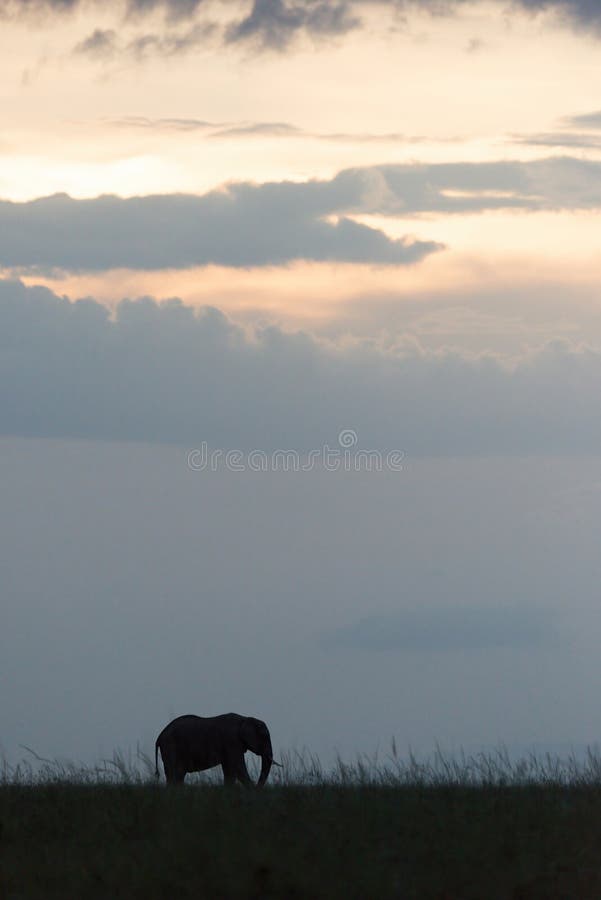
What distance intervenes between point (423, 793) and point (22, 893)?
19.1 feet

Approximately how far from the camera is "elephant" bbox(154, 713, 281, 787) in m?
21.8

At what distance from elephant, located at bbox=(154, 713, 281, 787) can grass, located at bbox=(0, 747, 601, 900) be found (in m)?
5.21

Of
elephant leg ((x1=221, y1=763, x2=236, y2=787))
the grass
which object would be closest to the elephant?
elephant leg ((x1=221, y1=763, x2=236, y2=787))

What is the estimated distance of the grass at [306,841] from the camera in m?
11.0

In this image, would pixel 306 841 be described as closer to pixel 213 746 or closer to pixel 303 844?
pixel 303 844

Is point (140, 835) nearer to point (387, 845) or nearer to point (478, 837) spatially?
point (387, 845)

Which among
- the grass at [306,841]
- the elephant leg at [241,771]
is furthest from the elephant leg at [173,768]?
the grass at [306,841]

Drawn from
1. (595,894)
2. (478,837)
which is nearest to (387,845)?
(478,837)

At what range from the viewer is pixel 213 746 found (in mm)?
21844

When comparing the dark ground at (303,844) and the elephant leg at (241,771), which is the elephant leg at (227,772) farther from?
the dark ground at (303,844)

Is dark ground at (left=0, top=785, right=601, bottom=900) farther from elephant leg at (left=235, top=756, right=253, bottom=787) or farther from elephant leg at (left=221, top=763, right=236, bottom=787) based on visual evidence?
elephant leg at (left=235, top=756, right=253, bottom=787)

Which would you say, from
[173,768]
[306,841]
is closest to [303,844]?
[306,841]

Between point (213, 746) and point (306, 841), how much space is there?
9.73 metres

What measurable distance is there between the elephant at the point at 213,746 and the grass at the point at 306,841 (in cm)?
521
